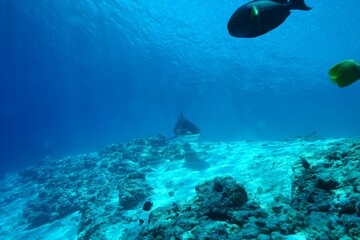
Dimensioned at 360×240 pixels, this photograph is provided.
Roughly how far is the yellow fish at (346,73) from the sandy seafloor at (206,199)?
4.01 feet

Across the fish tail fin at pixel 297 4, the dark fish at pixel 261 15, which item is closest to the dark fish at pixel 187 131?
the dark fish at pixel 261 15

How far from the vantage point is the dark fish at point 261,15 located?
7.46 feet

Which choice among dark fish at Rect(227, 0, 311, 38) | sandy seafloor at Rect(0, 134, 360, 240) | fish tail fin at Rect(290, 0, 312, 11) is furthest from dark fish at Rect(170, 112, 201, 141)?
fish tail fin at Rect(290, 0, 312, 11)

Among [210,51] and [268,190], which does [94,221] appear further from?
[210,51]

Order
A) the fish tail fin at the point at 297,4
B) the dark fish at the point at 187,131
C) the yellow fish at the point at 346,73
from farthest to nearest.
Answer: the dark fish at the point at 187,131 < the yellow fish at the point at 346,73 < the fish tail fin at the point at 297,4

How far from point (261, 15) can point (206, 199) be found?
274 centimetres

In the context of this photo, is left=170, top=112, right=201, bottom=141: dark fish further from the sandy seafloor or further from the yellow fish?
the yellow fish

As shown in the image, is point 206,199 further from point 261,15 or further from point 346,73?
point 261,15

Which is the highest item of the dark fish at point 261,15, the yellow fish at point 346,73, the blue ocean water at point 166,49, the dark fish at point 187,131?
the blue ocean water at point 166,49

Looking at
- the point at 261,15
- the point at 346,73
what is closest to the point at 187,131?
the point at 346,73

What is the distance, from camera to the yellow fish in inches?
107

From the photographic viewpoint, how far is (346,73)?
9.02 feet

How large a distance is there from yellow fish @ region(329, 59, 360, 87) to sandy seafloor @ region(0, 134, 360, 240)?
4.01 feet

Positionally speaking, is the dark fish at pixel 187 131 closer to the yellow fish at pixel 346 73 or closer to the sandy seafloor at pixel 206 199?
the sandy seafloor at pixel 206 199
